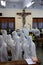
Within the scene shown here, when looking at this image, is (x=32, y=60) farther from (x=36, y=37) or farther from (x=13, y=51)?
(x=36, y=37)

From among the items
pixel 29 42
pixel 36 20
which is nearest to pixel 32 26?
pixel 36 20

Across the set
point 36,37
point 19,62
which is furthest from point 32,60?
point 36,37

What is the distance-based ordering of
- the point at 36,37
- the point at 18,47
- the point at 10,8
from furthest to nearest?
the point at 10,8 < the point at 36,37 < the point at 18,47

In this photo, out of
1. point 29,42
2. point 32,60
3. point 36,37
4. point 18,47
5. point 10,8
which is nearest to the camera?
point 32,60

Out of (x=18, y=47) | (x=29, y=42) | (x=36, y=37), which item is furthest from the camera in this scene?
(x=36, y=37)

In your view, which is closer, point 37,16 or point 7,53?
point 7,53

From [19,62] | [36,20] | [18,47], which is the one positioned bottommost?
[19,62]

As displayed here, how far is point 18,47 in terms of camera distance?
3.87 m

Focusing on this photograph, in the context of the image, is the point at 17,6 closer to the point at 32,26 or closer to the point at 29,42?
the point at 32,26

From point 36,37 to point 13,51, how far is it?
3.45 meters

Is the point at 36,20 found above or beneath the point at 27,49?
above

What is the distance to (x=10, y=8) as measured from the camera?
37.6 ft

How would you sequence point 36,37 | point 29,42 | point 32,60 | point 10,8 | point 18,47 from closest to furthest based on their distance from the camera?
point 32,60 → point 18,47 → point 29,42 → point 36,37 → point 10,8

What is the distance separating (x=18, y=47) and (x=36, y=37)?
3.52 m
